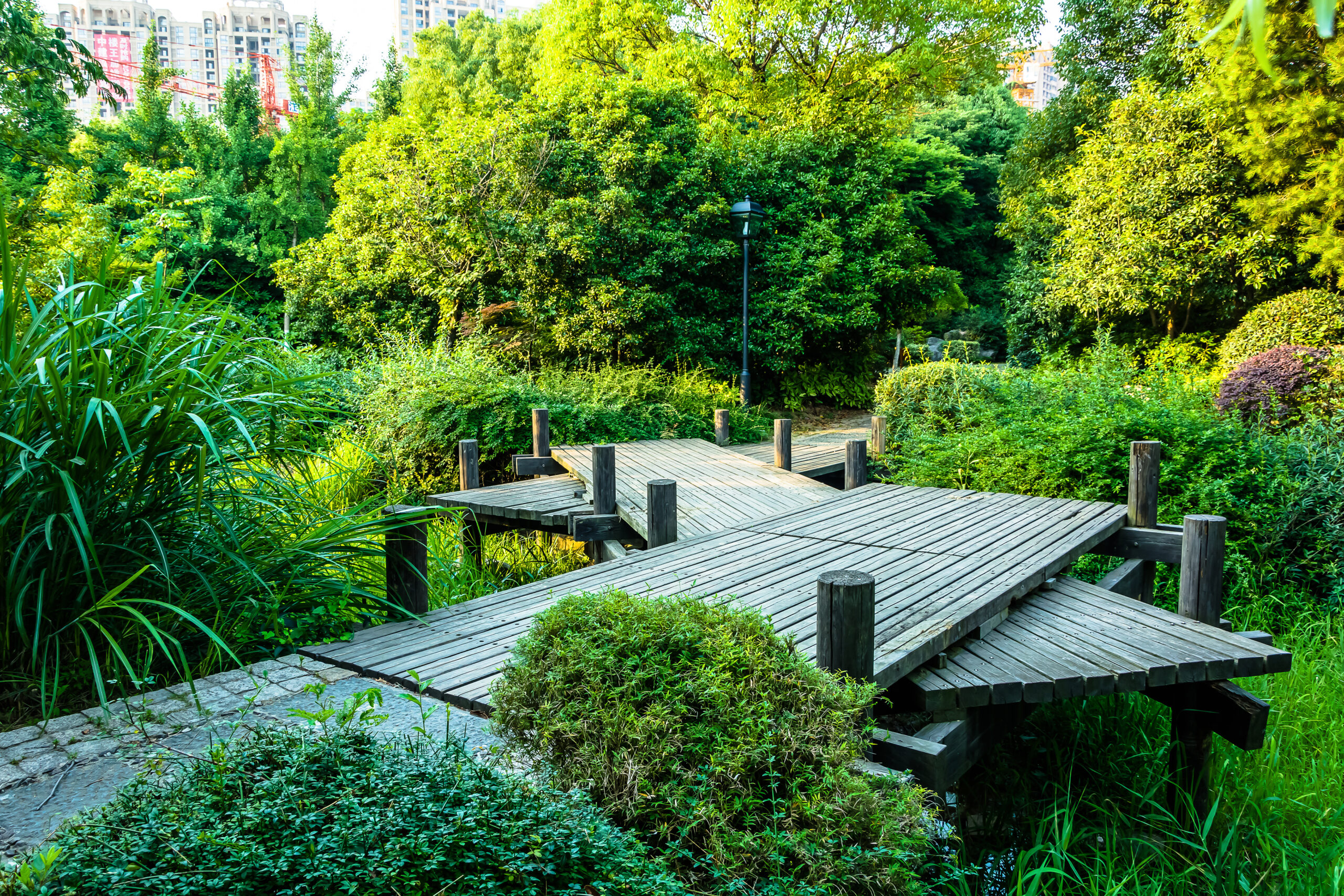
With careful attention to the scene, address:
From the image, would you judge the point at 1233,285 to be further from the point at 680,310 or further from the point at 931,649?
the point at 931,649

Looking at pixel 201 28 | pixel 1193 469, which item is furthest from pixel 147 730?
pixel 201 28

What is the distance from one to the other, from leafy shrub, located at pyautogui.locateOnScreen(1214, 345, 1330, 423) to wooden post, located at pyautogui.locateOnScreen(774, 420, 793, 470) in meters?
4.96

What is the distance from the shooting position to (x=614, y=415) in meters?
11.0

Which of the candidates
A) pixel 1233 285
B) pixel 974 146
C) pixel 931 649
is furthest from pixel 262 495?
pixel 974 146

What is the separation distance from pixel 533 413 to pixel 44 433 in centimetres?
616

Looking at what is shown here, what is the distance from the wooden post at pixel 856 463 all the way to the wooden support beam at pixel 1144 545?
7.19 feet

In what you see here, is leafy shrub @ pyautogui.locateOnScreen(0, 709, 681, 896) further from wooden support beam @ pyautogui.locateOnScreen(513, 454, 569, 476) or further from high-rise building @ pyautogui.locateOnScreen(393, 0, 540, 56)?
high-rise building @ pyautogui.locateOnScreen(393, 0, 540, 56)

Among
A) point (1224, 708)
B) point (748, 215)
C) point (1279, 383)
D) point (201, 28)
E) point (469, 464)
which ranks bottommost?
point (1224, 708)

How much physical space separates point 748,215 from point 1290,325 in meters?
8.38

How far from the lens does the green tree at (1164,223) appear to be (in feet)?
47.8

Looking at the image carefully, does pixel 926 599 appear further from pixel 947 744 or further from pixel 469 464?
pixel 469 464

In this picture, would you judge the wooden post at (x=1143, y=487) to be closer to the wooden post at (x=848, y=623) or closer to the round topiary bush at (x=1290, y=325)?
the wooden post at (x=848, y=623)

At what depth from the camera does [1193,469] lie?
680cm

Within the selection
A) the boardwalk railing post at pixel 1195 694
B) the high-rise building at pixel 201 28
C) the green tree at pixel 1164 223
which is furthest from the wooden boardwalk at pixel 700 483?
the high-rise building at pixel 201 28
